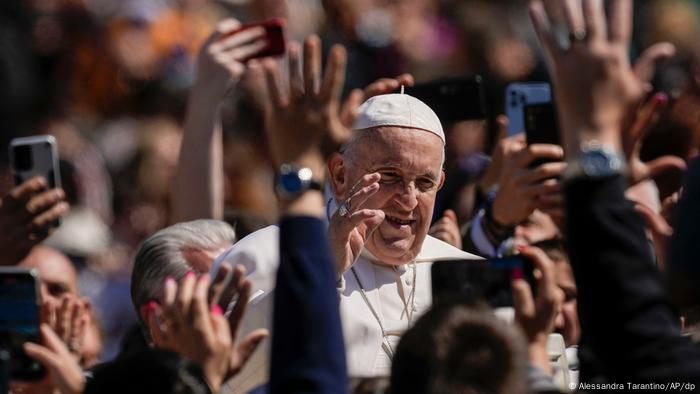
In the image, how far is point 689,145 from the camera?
6980mm

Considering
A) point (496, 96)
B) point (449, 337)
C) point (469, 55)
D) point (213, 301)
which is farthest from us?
point (469, 55)

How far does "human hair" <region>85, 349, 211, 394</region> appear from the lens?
3578 millimetres

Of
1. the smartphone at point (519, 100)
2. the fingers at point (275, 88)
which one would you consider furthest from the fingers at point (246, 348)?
the smartphone at point (519, 100)

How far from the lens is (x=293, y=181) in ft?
12.2

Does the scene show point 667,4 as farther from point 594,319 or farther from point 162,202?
point 594,319

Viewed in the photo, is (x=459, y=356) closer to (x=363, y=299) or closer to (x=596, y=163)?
(x=596, y=163)

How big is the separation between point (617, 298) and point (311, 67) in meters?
0.93

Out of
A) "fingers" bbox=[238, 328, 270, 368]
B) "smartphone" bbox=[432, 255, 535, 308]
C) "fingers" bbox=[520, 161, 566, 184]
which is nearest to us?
"fingers" bbox=[238, 328, 270, 368]

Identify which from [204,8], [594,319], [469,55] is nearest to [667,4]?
[469,55]

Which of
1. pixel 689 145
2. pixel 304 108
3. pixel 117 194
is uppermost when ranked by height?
pixel 304 108

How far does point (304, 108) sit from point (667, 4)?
311 inches

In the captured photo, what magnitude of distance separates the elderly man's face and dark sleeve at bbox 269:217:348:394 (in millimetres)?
1846

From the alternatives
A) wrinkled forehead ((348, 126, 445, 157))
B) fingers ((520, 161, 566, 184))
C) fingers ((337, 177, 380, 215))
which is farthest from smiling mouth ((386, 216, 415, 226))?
fingers ((520, 161, 566, 184))

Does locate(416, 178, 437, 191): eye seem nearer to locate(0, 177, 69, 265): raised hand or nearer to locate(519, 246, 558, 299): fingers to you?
locate(0, 177, 69, 265): raised hand
